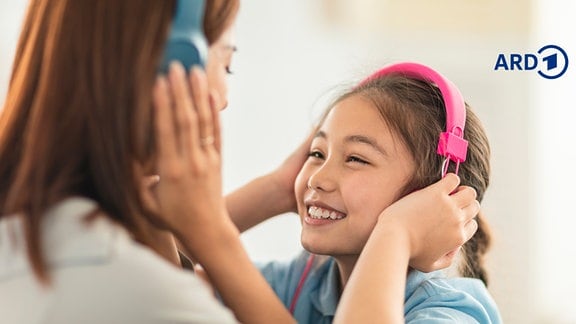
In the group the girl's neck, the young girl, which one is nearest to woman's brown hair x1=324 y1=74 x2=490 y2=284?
the young girl

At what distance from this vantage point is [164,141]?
81 cm

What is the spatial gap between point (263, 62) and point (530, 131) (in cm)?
59

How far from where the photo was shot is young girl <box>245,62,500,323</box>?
1.15m

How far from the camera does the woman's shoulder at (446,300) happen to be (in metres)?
1.08

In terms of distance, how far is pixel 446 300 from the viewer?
111 cm

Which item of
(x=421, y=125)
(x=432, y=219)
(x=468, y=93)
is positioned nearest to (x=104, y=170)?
(x=432, y=219)

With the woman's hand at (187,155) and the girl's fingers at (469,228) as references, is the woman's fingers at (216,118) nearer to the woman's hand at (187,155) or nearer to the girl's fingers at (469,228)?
the woman's hand at (187,155)

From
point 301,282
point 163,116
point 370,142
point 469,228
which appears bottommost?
point 301,282

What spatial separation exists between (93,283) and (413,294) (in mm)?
518

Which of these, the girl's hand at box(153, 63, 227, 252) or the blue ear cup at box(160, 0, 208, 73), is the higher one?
the blue ear cup at box(160, 0, 208, 73)

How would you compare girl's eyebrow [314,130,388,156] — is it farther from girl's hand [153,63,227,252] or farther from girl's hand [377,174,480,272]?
girl's hand [153,63,227,252]

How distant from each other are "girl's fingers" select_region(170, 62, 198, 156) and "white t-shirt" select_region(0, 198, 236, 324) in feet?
0.34

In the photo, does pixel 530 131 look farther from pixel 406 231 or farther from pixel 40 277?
pixel 40 277

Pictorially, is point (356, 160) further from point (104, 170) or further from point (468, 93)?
point (468, 93)
